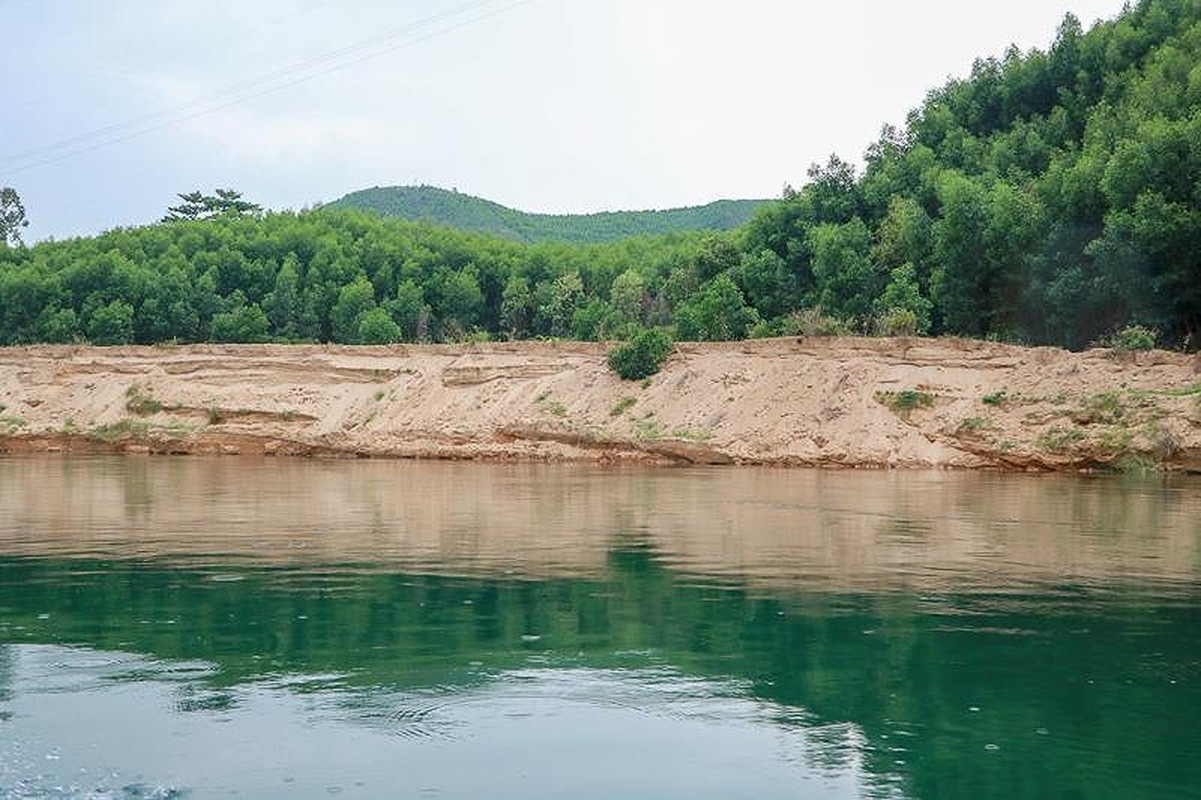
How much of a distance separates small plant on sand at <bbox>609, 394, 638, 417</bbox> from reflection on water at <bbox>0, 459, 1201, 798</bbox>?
25.4 metres

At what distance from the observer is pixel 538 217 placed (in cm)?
15188

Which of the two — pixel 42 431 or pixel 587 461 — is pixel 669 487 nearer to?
pixel 587 461

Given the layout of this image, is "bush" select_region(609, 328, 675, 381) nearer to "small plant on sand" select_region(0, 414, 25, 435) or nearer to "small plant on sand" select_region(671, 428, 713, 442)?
"small plant on sand" select_region(671, 428, 713, 442)

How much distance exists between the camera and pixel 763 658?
11.5 m

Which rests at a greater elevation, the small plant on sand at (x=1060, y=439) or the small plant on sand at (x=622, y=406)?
the small plant on sand at (x=622, y=406)

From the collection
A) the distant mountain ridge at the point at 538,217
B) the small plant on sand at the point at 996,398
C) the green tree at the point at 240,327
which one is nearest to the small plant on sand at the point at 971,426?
the small plant on sand at the point at 996,398

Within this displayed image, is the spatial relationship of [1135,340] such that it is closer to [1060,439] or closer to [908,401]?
[1060,439]

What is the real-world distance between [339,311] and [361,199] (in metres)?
82.6

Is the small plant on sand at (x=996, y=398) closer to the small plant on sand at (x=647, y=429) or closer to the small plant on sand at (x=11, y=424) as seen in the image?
the small plant on sand at (x=647, y=429)

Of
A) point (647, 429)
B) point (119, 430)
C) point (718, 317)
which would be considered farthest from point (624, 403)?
point (119, 430)

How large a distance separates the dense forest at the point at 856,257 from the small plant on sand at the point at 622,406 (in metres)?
8.46

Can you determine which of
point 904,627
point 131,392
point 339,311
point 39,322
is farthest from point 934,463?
point 39,322

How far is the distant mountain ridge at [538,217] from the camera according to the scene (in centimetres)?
13925

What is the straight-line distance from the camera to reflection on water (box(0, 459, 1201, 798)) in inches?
325
